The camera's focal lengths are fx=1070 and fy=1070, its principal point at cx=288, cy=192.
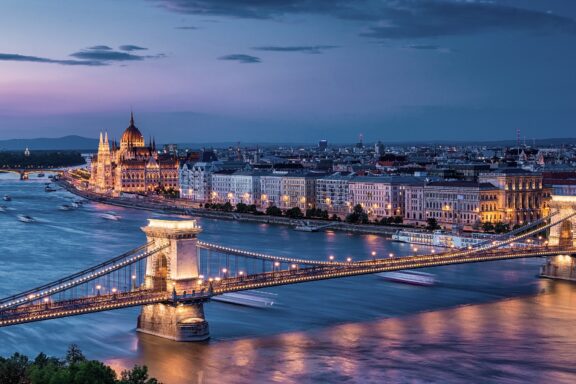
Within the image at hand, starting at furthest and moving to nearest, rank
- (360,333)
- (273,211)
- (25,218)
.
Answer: (273,211), (25,218), (360,333)

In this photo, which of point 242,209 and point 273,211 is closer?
point 273,211

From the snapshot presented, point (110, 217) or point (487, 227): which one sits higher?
point (487, 227)

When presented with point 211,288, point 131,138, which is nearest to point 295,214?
point 211,288

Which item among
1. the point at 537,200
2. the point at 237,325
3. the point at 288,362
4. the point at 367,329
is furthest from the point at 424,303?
the point at 537,200

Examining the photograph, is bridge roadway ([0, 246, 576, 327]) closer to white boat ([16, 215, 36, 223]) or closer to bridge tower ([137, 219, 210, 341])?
bridge tower ([137, 219, 210, 341])

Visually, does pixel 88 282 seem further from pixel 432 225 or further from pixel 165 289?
pixel 432 225

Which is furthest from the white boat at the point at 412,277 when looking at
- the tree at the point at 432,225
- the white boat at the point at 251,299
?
the tree at the point at 432,225

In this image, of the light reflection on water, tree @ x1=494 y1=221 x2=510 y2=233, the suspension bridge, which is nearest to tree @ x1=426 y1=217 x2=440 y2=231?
tree @ x1=494 y1=221 x2=510 y2=233

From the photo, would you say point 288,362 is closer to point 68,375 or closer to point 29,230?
point 68,375
